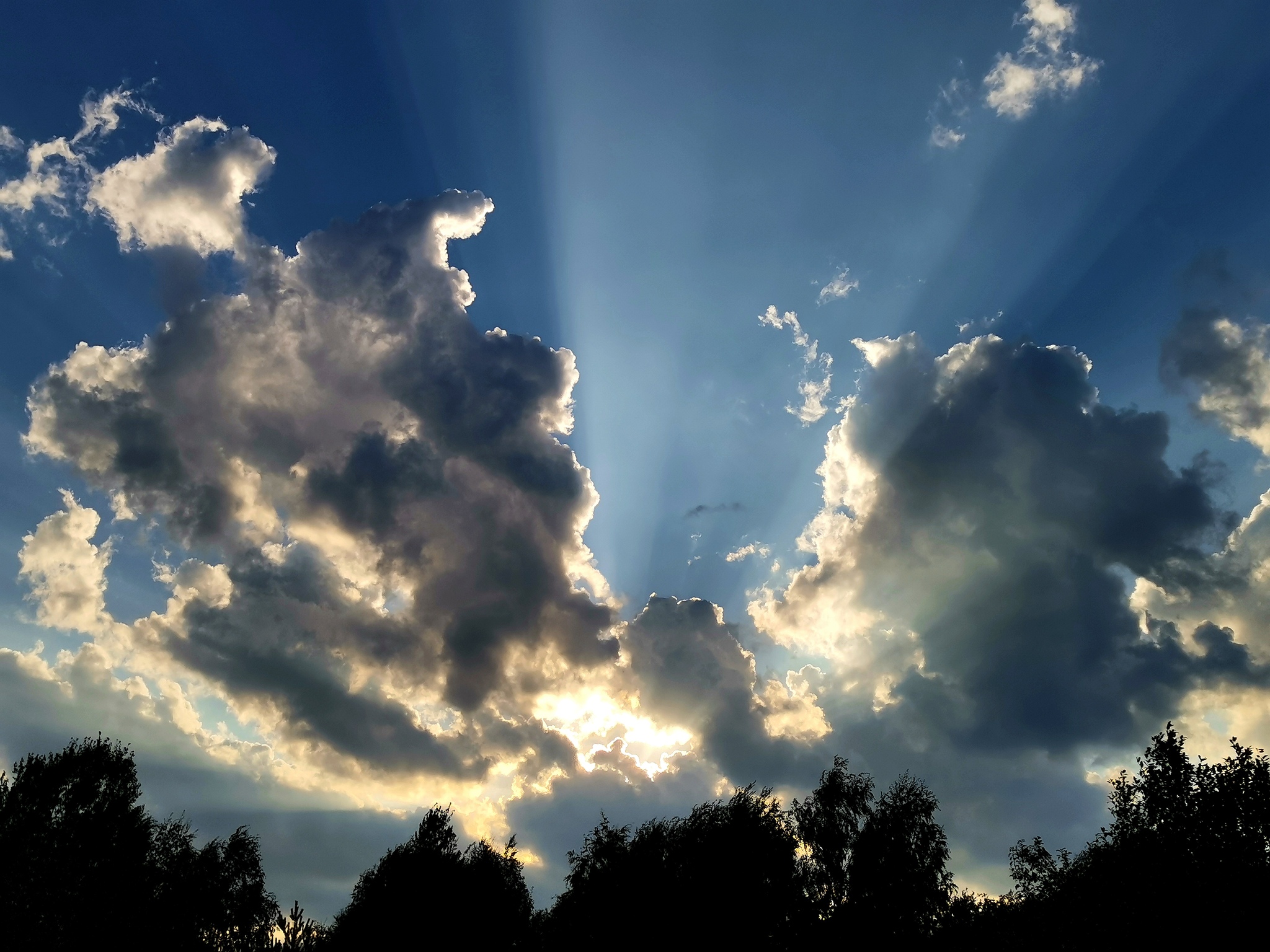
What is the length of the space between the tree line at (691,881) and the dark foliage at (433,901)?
0.15 m

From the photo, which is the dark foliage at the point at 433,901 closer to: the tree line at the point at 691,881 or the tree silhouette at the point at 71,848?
the tree line at the point at 691,881

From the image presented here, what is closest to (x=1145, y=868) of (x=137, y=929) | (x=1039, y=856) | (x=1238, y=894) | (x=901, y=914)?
(x=1238, y=894)

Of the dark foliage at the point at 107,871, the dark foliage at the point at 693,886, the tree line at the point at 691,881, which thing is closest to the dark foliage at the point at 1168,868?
the tree line at the point at 691,881

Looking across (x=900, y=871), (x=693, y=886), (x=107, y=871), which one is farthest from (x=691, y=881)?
(x=107, y=871)

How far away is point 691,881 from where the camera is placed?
57344mm

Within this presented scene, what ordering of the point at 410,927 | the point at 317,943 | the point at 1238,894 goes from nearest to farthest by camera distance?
1. the point at 1238,894
2. the point at 317,943
3. the point at 410,927

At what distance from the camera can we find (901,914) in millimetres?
50281

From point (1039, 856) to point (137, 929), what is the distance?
72326 millimetres

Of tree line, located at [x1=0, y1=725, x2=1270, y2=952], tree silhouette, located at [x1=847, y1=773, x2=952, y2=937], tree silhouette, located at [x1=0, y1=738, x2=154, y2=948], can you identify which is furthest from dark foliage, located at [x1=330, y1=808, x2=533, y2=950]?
tree silhouette, located at [x1=847, y1=773, x2=952, y2=937]

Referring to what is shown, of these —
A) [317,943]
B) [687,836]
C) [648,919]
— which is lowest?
[317,943]

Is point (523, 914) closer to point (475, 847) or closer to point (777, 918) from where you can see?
point (475, 847)

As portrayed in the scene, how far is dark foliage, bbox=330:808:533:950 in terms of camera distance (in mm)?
53594

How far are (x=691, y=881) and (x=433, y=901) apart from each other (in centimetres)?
2084

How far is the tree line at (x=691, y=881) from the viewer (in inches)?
1639
